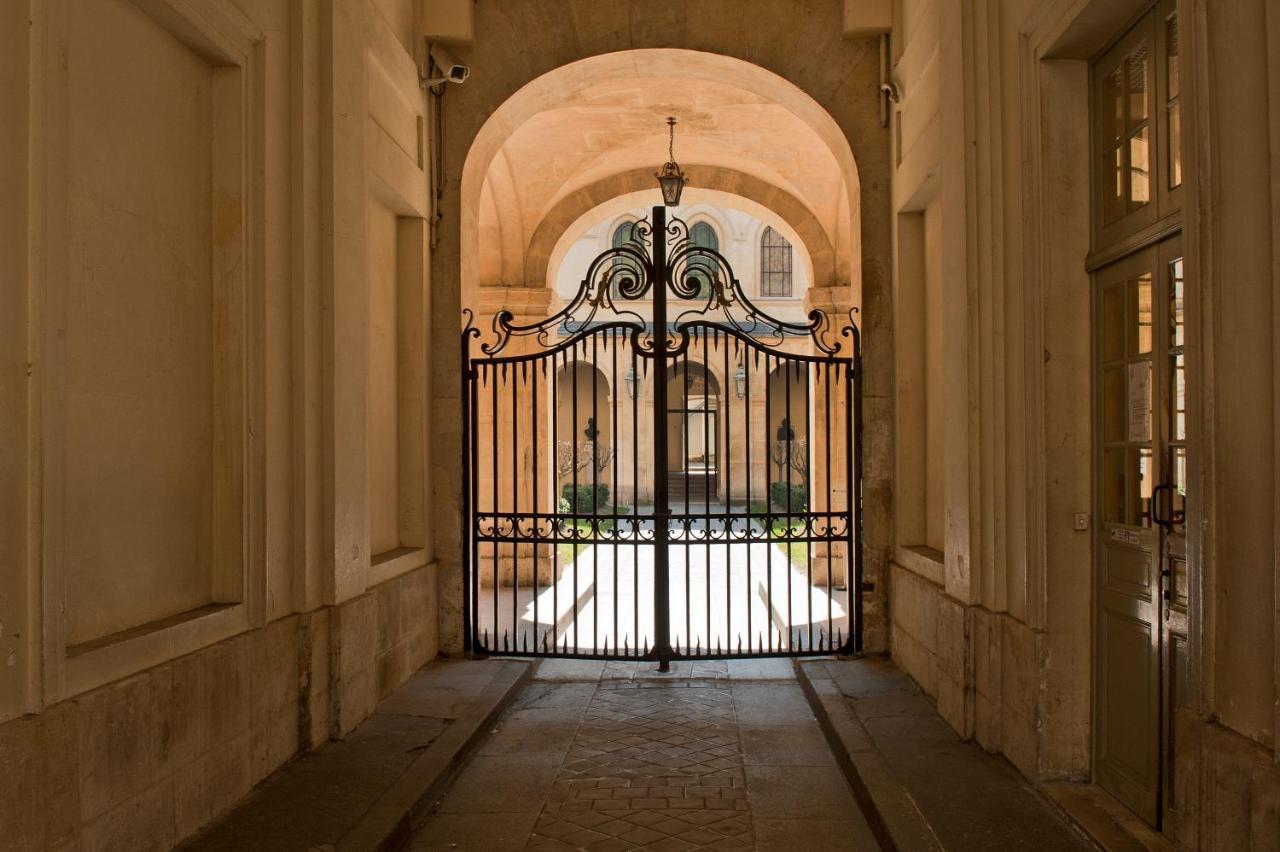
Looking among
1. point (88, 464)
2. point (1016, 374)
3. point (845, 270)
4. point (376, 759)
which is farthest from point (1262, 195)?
point (845, 270)

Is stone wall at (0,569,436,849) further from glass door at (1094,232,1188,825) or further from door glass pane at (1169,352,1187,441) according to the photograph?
door glass pane at (1169,352,1187,441)

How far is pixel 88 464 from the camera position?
4.37 meters

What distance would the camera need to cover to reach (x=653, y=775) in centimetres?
620

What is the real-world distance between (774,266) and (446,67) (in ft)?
87.1

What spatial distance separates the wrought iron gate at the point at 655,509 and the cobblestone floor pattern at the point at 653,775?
58 cm

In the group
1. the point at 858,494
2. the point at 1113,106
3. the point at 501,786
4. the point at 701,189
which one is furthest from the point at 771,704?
the point at 701,189

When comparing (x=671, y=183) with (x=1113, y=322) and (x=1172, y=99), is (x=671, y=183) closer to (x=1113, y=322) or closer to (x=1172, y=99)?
(x=1113, y=322)

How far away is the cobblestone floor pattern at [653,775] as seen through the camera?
525 centimetres

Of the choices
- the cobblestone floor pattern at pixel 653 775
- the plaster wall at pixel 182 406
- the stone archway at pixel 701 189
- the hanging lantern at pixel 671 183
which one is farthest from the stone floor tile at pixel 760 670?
the stone archway at pixel 701 189

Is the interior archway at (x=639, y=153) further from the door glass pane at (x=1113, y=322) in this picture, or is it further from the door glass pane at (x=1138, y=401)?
the door glass pane at (x=1138, y=401)

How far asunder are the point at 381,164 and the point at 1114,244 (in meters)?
4.84

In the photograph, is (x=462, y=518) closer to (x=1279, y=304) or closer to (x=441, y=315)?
(x=441, y=315)

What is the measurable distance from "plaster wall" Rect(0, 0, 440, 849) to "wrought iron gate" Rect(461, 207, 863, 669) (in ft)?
5.42

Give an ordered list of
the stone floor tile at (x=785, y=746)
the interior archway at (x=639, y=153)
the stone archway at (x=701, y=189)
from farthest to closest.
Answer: the stone archway at (x=701, y=189) < the interior archway at (x=639, y=153) < the stone floor tile at (x=785, y=746)
